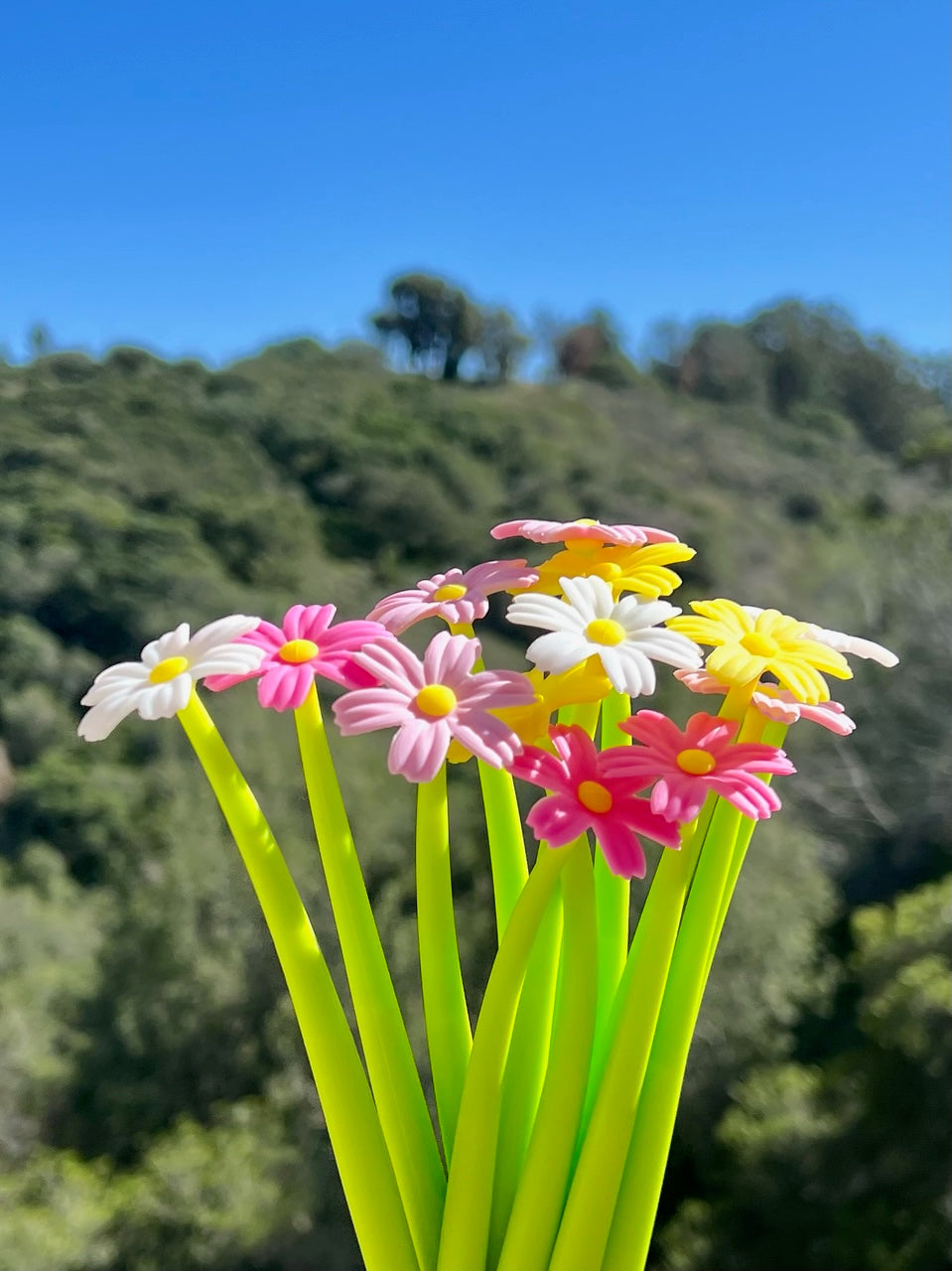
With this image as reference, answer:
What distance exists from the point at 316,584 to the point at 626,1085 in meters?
3.87

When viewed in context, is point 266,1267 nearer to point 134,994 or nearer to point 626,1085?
point 134,994

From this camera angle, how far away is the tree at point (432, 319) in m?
5.71

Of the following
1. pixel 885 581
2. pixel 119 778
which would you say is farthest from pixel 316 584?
pixel 885 581

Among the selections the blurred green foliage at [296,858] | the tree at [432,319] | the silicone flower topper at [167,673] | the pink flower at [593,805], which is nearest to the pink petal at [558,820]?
the pink flower at [593,805]

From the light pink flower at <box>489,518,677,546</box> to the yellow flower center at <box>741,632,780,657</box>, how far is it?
0.05 meters

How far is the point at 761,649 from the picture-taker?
0.31 m

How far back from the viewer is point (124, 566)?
3.54m

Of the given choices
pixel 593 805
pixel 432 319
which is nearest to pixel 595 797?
pixel 593 805

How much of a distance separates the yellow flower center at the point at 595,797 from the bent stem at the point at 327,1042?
10 cm

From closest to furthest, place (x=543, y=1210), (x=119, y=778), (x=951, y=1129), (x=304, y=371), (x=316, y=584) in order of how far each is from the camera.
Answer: (x=543, y=1210) < (x=951, y=1129) < (x=119, y=778) < (x=316, y=584) < (x=304, y=371)

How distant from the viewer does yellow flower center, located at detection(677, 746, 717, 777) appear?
0.28 metres

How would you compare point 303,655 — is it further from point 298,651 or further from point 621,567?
point 621,567

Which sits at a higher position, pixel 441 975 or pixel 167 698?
pixel 167 698

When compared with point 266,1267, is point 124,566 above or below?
above
